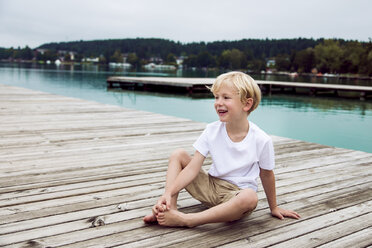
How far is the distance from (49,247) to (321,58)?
3609 inches

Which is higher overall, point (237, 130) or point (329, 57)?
point (329, 57)

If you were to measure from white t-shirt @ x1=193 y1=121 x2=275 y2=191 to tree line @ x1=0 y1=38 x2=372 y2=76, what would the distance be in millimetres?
74145

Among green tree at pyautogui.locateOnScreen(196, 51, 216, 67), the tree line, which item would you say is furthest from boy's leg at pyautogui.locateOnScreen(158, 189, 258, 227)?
green tree at pyautogui.locateOnScreen(196, 51, 216, 67)

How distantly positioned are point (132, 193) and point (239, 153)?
997mm

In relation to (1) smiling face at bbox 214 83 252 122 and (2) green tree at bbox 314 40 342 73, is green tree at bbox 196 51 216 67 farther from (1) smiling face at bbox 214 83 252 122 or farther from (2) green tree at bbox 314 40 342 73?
(1) smiling face at bbox 214 83 252 122


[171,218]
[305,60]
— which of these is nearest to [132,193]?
[171,218]

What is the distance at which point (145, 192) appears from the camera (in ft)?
9.05

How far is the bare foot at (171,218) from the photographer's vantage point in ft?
6.72

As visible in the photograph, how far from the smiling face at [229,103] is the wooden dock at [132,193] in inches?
27.0

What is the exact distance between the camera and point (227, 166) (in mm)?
2197

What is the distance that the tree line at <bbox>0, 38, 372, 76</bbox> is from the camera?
83.4 m

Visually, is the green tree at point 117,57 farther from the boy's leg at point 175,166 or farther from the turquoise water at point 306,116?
the boy's leg at point 175,166

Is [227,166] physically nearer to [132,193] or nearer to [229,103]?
[229,103]

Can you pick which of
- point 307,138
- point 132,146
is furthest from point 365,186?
point 307,138
